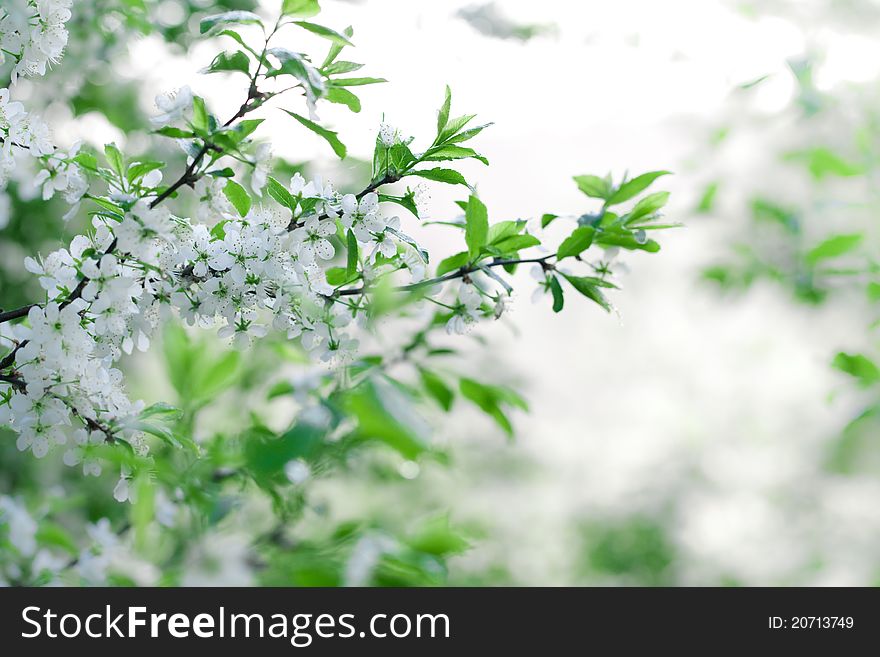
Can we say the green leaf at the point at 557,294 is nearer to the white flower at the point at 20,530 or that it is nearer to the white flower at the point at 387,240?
the white flower at the point at 387,240

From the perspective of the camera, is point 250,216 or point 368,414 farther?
point 250,216

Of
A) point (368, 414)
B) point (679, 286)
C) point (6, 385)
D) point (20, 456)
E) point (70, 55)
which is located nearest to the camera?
point (368, 414)

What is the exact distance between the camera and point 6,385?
0.52 meters

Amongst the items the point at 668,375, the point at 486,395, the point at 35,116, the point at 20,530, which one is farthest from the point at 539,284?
the point at 668,375

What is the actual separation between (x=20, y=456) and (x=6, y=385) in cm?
126

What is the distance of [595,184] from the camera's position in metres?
0.59

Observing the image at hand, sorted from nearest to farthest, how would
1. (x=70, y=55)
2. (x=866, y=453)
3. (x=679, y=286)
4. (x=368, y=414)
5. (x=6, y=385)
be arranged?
(x=368, y=414), (x=6, y=385), (x=70, y=55), (x=866, y=453), (x=679, y=286)

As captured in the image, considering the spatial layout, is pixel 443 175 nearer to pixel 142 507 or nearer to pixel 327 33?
pixel 327 33

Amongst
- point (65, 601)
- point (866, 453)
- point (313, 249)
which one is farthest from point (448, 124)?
point (866, 453)

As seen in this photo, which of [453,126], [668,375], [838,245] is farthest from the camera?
[668,375]

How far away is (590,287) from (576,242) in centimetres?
3

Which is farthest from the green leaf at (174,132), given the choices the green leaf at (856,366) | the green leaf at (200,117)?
the green leaf at (856,366)

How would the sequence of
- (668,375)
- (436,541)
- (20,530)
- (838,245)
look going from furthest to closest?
(668,375), (838,245), (20,530), (436,541)

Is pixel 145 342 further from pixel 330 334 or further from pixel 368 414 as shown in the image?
pixel 368 414
